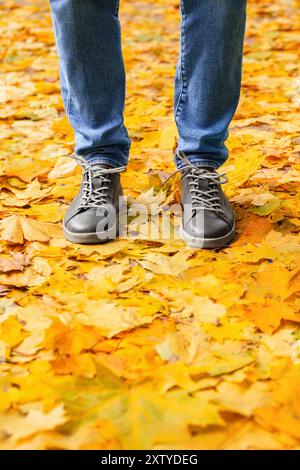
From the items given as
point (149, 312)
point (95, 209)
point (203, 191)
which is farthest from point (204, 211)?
point (149, 312)

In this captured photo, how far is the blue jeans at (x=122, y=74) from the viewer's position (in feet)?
5.24

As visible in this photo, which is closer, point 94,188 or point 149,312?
point 149,312

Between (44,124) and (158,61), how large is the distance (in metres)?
1.12

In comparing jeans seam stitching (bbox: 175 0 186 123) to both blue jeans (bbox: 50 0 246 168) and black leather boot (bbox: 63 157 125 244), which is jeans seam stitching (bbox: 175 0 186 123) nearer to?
blue jeans (bbox: 50 0 246 168)

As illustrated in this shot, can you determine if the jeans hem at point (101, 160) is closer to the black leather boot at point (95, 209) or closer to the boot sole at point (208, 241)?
the black leather boot at point (95, 209)

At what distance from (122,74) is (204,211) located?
470 millimetres

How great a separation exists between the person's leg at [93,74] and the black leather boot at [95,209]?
4 centimetres

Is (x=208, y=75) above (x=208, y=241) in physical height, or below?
above

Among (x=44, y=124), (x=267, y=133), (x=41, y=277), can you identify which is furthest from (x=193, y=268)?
(x=44, y=124)

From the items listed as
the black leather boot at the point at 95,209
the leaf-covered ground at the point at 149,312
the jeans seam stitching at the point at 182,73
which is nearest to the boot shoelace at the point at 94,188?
the black leather boot at the point at 95,209

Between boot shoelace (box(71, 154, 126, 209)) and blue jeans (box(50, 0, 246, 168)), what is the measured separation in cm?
3

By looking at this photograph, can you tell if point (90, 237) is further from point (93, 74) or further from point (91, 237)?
point (93, 74)

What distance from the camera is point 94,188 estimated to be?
1.81 m

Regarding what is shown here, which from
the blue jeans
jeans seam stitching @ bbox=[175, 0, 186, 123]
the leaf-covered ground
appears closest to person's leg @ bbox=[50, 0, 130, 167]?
the blue jeans
